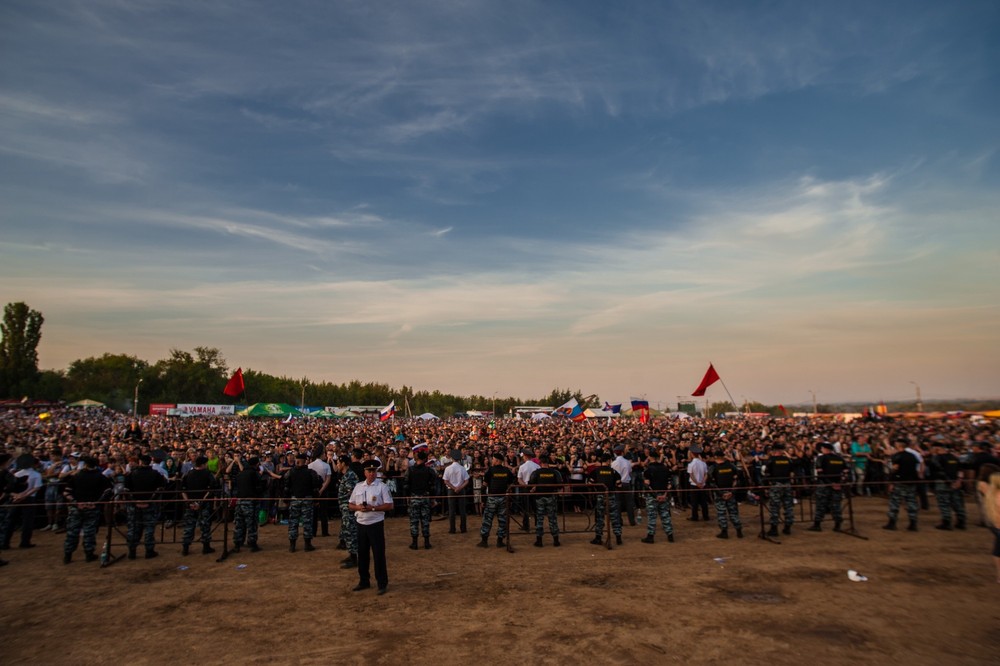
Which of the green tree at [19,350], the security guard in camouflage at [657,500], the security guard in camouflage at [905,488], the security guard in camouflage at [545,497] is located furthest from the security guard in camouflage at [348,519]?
the green tree at [19,350]

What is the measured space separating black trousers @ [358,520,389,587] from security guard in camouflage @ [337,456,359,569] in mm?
1865

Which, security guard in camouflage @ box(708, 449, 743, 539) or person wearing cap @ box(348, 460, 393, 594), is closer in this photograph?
person wearing cap @ box(348, 460, 393, 594)

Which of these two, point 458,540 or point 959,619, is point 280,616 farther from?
point 959,619

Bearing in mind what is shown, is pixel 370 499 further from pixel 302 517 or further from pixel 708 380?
pixel 708 380

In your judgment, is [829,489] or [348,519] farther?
[829,489]

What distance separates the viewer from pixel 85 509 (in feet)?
37.3

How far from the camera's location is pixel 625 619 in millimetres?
7691

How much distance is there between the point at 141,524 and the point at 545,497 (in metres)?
9.87

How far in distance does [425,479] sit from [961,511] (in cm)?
1431

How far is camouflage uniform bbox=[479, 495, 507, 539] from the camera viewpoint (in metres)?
12.5

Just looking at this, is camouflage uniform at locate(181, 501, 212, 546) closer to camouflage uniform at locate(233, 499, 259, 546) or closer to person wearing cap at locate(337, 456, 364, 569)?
camouflage uniform at locate(233, 499, 259, 546)

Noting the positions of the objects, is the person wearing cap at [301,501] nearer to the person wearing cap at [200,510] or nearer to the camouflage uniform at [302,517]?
the camouflage uniform at [302,517]

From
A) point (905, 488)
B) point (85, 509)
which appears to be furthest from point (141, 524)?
A: point (905, 488)

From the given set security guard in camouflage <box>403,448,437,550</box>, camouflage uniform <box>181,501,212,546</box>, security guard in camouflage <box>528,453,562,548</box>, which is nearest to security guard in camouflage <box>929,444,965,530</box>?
security guard in camouflage <box>528,453,562,548</box>
